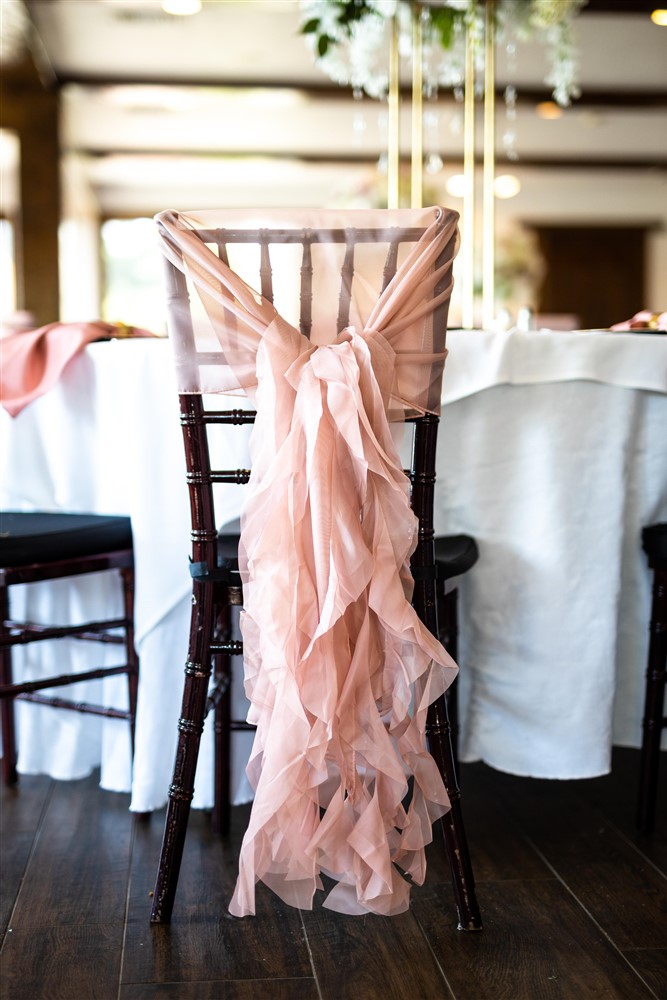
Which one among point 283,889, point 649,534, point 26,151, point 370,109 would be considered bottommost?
point 283,889

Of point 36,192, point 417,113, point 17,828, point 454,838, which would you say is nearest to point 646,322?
point 417,113

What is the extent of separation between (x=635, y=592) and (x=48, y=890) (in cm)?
118

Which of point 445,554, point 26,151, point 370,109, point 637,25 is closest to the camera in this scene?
point 445,554

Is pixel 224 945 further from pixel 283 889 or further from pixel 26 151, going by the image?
pixel 26 151

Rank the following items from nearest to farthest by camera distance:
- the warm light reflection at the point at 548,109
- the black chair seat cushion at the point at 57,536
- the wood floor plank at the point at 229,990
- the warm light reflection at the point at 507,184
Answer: the wood floor plank at the point at 229,990
the black chair seat cushion at the point at 57,536
the warm light reflection at the point at 548,109
the warm light reflection at the point at 507,184

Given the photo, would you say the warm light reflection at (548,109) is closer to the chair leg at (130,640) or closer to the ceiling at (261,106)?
the ceiling at (261,106)

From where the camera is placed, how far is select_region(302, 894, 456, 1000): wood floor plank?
127cm

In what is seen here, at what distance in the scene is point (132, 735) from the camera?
6.28 feet

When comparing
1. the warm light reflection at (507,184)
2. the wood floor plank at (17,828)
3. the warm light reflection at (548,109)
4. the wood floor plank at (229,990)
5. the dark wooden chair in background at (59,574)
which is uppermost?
the warm light reflection at (507,184)

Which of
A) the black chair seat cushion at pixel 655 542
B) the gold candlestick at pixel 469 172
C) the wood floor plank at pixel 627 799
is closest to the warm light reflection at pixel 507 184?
the gold candlestick at pixel 469 172

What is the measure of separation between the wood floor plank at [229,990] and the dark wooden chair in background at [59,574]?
0.62m

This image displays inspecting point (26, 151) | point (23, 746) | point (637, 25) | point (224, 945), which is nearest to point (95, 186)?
point (26, 151)

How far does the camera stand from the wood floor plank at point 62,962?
1263 millimetres

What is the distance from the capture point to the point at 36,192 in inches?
237
